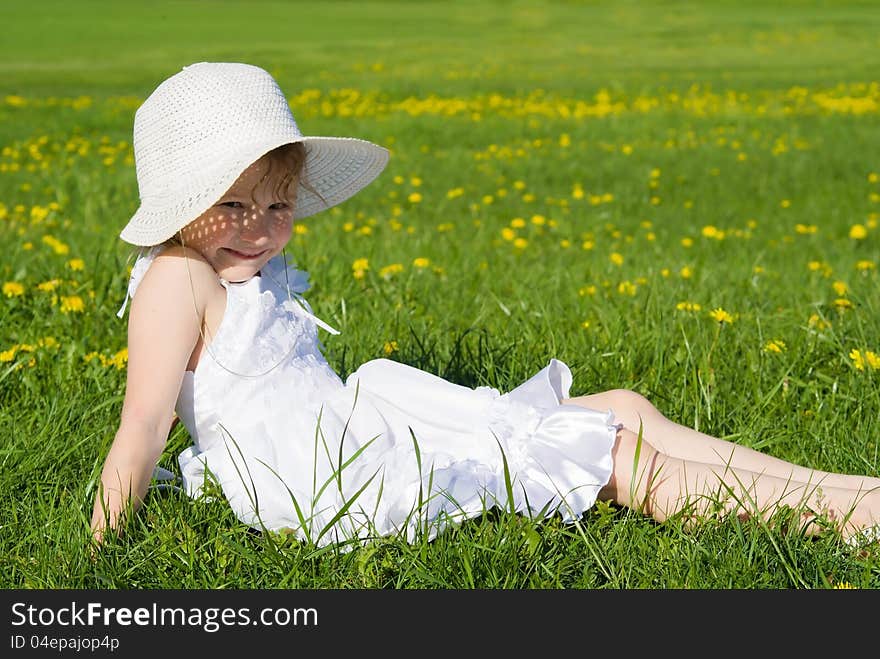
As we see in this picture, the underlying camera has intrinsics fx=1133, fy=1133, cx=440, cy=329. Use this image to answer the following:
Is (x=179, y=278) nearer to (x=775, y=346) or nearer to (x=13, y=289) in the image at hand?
(x=13, y=289)

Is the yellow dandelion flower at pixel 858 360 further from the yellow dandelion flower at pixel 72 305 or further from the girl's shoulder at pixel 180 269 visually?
the yellow dandelion flower at pixel 72 305

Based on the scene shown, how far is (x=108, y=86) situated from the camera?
56.7ft

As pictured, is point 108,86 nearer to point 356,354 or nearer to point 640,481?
point 356,354

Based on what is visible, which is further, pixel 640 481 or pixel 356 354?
pixel 356 354

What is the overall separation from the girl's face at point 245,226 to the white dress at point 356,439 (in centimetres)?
6

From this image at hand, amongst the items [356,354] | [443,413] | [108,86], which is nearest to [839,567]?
[443,413]

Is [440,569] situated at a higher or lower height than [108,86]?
higher

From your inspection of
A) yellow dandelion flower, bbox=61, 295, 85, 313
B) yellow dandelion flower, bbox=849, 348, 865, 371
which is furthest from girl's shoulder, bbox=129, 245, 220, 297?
yellow dandelion flower, bbox=849, 348, 865, 371

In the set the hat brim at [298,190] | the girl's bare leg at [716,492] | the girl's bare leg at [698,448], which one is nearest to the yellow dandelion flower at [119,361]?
the hat brim at [298,190]

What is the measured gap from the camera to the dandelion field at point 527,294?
7.36 ft

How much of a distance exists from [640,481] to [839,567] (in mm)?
444

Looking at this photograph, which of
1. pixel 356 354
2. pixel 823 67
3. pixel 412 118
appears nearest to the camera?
pixel 356 354

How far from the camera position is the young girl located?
2.36m

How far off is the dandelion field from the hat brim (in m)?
0.58
